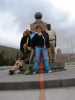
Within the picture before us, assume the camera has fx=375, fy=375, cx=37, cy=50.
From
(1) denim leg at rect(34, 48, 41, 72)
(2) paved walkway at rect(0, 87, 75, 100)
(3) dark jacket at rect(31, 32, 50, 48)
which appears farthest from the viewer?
(3) dark jacket at rect(31, 32, 50, 48)

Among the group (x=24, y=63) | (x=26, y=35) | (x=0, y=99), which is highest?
(x=26, y=35)

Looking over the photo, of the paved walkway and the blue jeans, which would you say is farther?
the blue jeans

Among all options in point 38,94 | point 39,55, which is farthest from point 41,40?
point 38,94

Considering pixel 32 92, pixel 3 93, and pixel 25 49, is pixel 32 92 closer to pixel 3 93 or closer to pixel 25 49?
pixel 3 93

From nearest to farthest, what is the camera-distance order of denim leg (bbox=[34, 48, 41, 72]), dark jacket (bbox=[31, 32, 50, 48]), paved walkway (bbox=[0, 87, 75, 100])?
paved walkway (bbox=[0, 87, 75, 100])
denim leg (bbox=[34, 48, 41, 72])
dark jacket (bbox=[31, 32, 50, 48])

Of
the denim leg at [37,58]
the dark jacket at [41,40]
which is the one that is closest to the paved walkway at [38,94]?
the denim leg at [37,58]

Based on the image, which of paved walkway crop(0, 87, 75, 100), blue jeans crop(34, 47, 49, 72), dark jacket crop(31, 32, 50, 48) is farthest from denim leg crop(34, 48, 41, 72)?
paved walkway crop(0, 87, 75, 100)

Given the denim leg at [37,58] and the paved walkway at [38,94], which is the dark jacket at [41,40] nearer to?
the denim leg at [37,58]

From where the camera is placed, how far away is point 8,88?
803cm

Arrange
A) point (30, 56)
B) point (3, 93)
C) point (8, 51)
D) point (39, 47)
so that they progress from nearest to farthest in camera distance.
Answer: point (3, 93) < point (39, 47) < point (30, 56) < point (8, 51)

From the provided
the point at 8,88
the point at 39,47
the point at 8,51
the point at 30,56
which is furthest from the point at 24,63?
the point at 8,51

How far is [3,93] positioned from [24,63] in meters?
3.66

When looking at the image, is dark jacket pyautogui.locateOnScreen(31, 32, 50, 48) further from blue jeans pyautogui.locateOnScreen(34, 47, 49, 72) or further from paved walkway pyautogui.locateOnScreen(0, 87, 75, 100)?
paved walkway pyautogui.locateOnScreen(0, 87, 75, 100)

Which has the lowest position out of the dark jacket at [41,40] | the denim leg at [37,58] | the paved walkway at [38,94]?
the paved walkway at [38,94]
